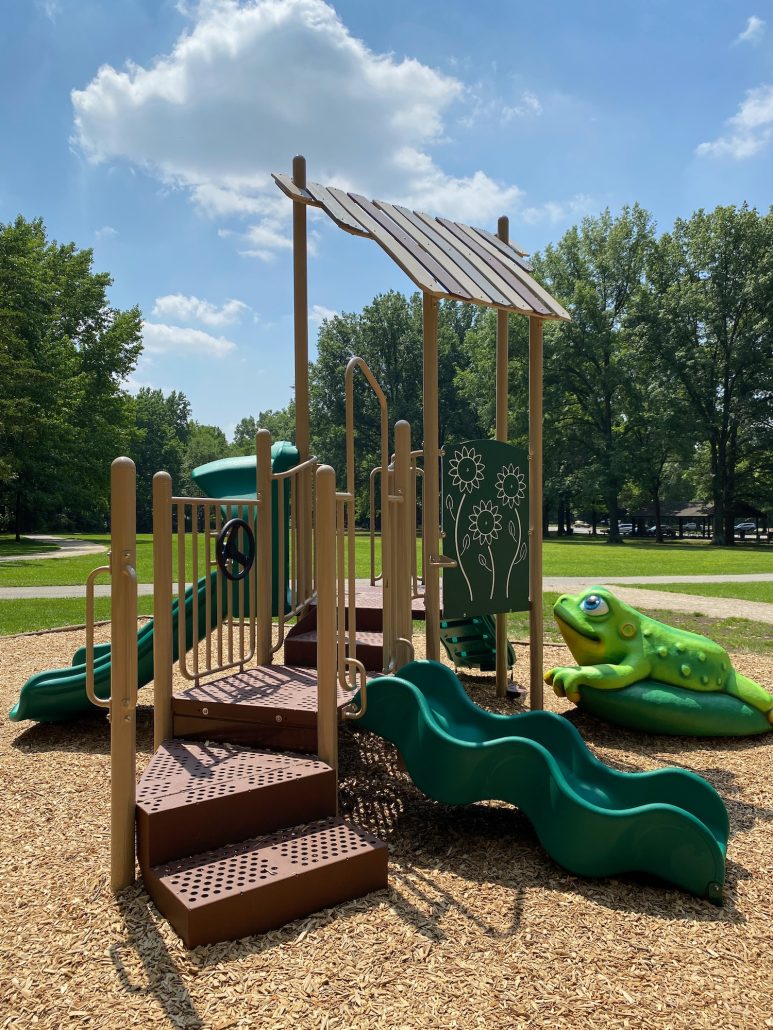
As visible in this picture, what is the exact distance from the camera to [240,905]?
2.67 metres

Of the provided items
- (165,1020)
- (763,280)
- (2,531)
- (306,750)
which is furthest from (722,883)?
(2,531)

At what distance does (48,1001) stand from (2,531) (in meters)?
45.5

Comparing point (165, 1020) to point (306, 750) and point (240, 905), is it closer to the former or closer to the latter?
point (240, 905)

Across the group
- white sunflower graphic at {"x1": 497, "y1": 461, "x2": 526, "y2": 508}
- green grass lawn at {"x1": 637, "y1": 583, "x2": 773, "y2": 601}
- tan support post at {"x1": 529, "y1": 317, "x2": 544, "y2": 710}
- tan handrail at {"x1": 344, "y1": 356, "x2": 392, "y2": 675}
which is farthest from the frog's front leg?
green grass lawn at {"x1": 637, "y1": 583, "x2": 773, "y2": 601}

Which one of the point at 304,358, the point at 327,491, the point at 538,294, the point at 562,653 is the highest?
the point at 538,294

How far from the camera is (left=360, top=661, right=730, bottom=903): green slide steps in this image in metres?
3.22

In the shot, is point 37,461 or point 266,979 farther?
point 37,461

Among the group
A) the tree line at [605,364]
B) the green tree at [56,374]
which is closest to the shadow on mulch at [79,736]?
the green tree at [56,374]

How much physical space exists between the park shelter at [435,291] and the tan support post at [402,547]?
0.20 metres

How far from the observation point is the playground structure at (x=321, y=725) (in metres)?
2.96

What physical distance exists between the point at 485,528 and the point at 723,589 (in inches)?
452

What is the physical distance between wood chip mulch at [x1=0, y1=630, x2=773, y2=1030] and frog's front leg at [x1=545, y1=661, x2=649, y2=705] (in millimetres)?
1581

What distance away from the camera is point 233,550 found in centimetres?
414

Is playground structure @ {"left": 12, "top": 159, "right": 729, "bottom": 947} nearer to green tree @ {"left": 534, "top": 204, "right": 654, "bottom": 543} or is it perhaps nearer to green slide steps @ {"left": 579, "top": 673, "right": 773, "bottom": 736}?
green slide steps @ {"left": 579, "top": 673, "right": 773, "bottom": 736}
